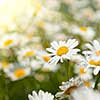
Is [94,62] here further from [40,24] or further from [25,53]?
[40,24]

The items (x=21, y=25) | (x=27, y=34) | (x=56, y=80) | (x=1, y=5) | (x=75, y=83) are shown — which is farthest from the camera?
(x=1, y=5)

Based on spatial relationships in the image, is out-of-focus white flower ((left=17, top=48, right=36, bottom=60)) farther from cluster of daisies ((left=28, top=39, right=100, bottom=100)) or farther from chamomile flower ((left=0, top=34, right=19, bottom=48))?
cluster of daisies ((left=28, top=39, right=100, bottom=100))

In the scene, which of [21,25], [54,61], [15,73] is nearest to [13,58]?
[15,73]

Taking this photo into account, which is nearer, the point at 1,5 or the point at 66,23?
the point at 66,23

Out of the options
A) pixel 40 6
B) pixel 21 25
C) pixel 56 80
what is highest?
pixel 40 6

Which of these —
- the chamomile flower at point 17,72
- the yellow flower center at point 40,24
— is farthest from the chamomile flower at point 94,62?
the yellow flower center at point 40,24

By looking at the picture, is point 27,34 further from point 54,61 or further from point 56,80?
point 54,61

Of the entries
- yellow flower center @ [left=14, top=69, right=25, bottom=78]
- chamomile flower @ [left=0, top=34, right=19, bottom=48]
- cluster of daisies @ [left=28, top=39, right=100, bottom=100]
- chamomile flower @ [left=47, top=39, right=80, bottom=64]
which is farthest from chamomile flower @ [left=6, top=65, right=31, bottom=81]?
chamomile flower @ [left=47, top=39, right=80, bottom=64]

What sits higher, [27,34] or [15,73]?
[27,34]
